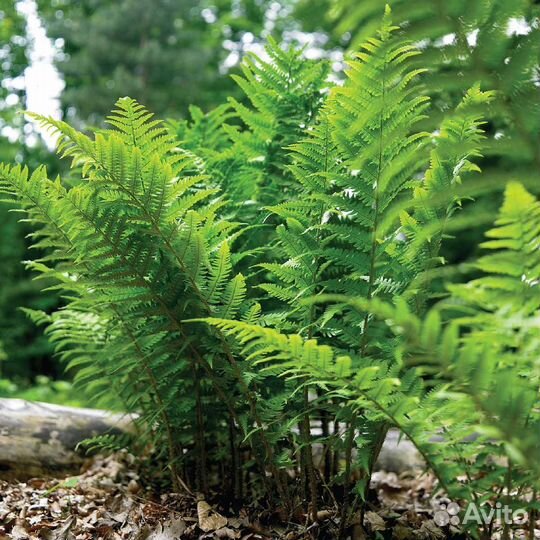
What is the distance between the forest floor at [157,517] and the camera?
1.82m

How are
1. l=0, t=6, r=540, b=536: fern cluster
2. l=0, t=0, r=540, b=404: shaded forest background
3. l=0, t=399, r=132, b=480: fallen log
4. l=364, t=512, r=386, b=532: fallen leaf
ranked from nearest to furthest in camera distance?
l=0, t=6, r=540, b=536: fern cluster → l=364, t=512, r=386, b=532: fallen leaf → l=0, t=399, r=132, b=480: fallen log → l=0, t=0, r=540, b=404: shaded forest background

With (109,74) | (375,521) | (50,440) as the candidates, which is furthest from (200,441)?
(109,74)

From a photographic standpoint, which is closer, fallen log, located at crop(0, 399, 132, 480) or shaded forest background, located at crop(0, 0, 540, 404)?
fallen log, located at crop(0, 399, 132, 480)

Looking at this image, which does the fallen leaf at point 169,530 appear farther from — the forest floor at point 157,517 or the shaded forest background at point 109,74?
the shaded forest background at point 109,74

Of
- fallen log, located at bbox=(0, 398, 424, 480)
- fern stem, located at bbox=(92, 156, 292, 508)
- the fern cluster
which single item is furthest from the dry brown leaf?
fallen log, located at bbox=(0, 398, 424, 480)

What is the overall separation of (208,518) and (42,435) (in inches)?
45.0

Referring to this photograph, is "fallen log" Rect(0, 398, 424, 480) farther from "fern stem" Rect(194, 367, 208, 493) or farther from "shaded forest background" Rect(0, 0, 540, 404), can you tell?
"shaded forest background" Rect(0, 0, 540, 404)

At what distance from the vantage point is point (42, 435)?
2.71 meters

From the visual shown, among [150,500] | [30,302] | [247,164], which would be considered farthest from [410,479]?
[30,302]

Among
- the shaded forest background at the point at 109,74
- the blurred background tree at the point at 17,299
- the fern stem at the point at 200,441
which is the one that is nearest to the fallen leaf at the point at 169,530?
the fern stem at the point at 200,441

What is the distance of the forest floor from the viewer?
5.98 feet

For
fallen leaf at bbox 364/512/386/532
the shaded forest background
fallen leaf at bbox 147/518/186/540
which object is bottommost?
fallen leaf at bbox 147/518/186/540

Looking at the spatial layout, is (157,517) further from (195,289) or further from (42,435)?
(42,435)

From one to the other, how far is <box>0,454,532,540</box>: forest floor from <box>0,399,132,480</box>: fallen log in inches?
4.9
